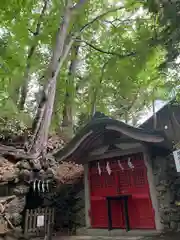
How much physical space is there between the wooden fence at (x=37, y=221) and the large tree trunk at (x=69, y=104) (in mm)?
7323

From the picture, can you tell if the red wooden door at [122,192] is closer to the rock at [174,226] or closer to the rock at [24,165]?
the rock at [174,226]

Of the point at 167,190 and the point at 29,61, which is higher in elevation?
the point at 29,61

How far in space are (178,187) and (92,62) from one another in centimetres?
1136

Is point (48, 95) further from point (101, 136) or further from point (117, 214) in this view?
point (117, 214)

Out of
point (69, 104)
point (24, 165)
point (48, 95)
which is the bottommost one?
point (24, 165)

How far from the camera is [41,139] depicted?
9438 millimetres

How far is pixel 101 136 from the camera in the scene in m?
8.50

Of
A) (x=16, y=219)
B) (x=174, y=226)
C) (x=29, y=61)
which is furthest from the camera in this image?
(x=29, y=61)

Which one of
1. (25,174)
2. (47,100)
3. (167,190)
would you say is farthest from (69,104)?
(167,190)

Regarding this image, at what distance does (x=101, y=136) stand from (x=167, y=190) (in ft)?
9.80

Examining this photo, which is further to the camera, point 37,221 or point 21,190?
point 21,190

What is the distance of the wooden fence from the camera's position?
23.8 feet

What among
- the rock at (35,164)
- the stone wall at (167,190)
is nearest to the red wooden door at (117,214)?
the stone wall at (167,190)

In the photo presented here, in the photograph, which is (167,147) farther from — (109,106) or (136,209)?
(109,106)
